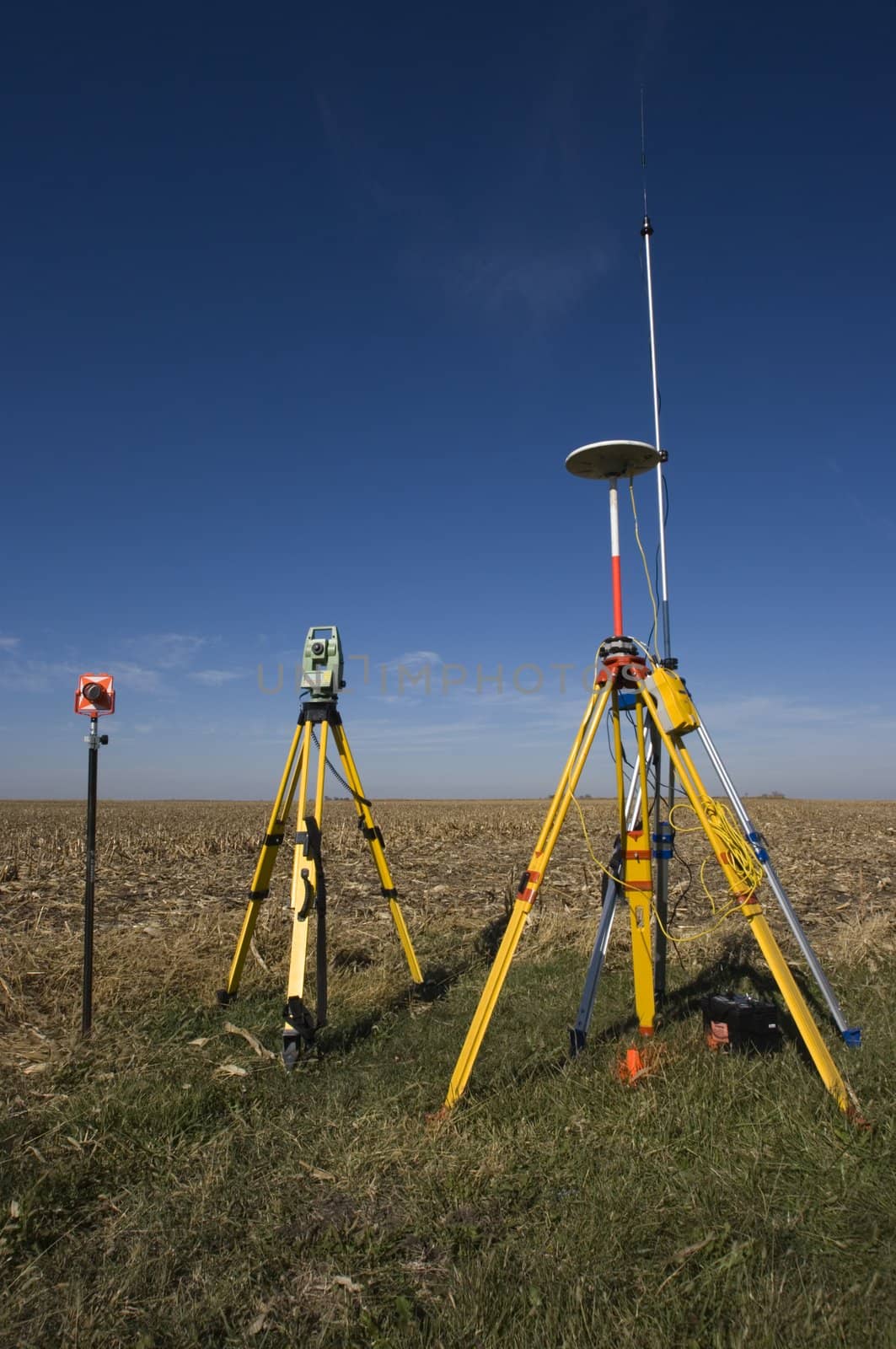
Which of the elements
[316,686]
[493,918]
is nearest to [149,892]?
[493,918]

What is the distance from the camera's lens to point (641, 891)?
512cm

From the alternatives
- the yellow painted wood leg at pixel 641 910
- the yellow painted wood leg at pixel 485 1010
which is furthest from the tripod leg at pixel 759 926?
the yellow painted wood leg at pixel 485 1010

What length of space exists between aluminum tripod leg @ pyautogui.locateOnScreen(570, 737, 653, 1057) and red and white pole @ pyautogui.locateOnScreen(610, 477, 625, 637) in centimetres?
98

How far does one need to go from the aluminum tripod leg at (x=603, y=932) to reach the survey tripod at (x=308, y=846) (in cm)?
169

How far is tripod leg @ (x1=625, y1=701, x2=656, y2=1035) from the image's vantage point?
16.8 feet

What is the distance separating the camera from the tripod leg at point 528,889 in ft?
14.5

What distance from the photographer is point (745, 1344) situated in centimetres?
262

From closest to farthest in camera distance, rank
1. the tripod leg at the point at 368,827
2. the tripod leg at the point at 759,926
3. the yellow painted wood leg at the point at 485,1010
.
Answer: the tripod leg at the point at 759,926 < the yellow painted wood leg at the point at 485,1010 < the tripod leg at the point at 368,827

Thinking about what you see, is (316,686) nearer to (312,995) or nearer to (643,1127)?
(312,995)

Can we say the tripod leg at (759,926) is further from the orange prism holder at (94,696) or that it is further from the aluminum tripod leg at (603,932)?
the orange prism holder at (94,696)

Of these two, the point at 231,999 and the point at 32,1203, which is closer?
the point at 32,1203

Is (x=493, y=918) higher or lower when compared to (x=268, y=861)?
lower

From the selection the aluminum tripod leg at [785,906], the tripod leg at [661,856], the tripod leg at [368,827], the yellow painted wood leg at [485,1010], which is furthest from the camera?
the tripod leg at [368,827]

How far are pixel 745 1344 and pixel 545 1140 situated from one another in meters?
1.48
